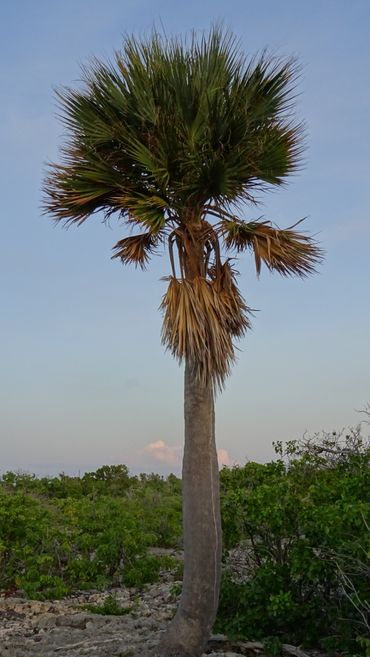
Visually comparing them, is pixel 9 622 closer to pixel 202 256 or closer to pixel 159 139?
pixel 202 256

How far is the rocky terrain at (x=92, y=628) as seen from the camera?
30.5 ft

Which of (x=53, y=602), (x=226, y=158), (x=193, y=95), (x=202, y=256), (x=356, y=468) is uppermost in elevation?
(x=193, y=95)

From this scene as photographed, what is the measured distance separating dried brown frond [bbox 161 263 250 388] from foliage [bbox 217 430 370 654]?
1564mm

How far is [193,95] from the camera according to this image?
8922 millimetres

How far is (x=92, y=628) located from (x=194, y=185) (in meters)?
6.10

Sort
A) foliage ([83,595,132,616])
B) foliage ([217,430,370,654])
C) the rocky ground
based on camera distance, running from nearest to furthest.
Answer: foliage ([217,430,370,654])
the rocky ground
foliage ([83,595,132,616])

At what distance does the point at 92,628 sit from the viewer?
1076cm

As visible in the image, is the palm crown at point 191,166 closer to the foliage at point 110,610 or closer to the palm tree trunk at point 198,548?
the palm tree trunk at point 198,548

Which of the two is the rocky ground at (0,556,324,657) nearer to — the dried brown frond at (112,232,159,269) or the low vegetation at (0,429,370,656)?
the low vegetation at (0,429,370,656)

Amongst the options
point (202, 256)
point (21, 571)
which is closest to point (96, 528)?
point (21, 571)

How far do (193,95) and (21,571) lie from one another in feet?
30.4

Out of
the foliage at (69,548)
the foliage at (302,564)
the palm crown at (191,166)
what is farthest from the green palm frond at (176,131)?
the foliage at (69,548)

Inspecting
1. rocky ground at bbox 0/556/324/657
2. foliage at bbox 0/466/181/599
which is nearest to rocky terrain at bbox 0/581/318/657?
Answer: rocky ground at bbox 0/556/324/657

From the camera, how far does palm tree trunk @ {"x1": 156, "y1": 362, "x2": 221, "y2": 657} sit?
28.4 feet
